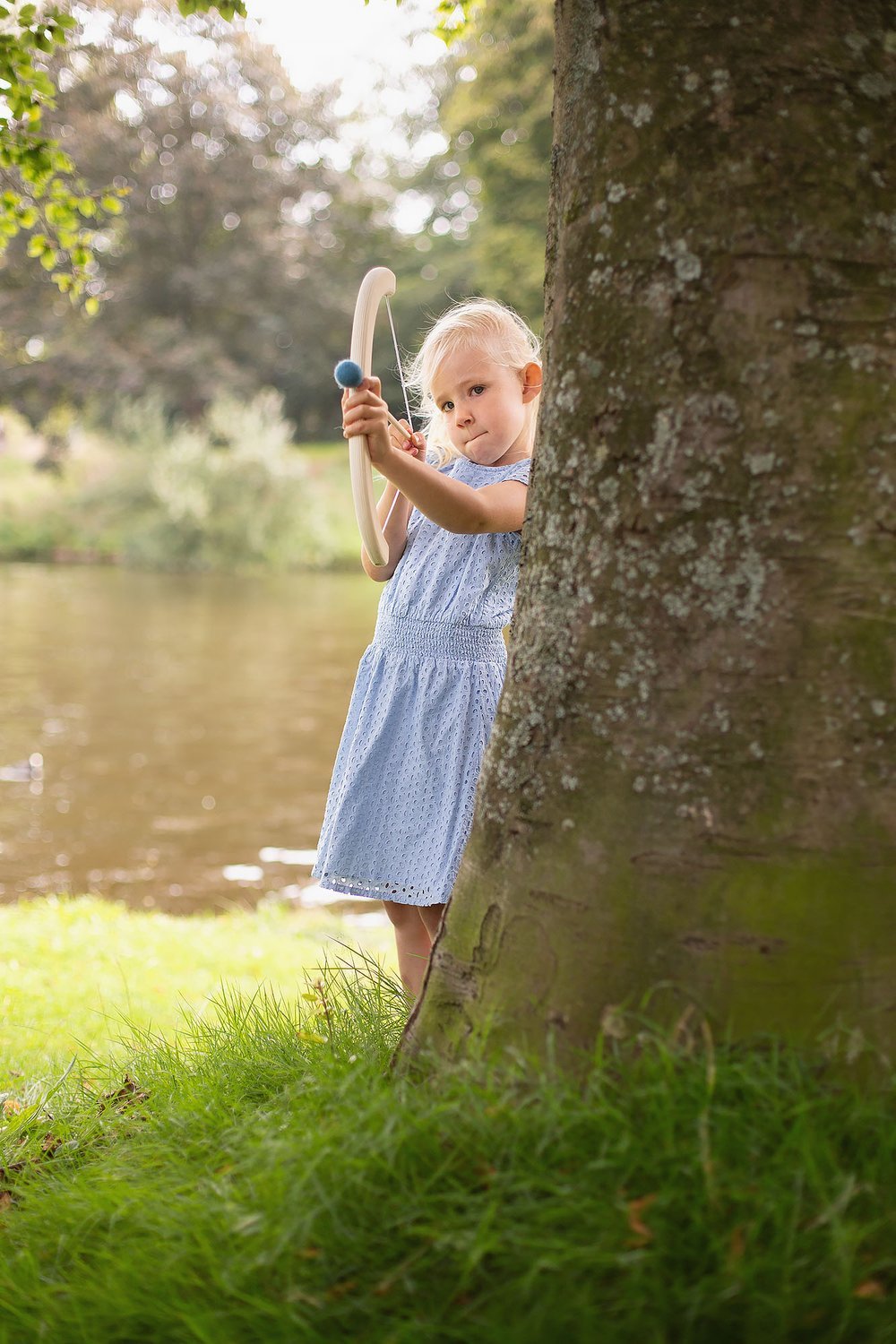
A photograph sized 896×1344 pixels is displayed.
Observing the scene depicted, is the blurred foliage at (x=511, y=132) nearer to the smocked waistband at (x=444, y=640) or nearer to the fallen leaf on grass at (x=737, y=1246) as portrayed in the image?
the smocked waistband at (x=444, y=640)

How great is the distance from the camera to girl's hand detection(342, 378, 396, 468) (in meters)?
2.27

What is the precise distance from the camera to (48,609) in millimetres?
18547

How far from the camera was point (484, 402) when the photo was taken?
2.85 meters

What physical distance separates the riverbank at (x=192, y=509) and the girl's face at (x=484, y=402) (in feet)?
74.6

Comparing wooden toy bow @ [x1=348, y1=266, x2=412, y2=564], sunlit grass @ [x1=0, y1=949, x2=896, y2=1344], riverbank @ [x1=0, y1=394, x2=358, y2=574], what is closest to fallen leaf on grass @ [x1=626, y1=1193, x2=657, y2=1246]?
sunlit grass @ [x1=0, y1=949, x2=896, y2=1344]

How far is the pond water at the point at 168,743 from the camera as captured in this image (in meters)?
7.27

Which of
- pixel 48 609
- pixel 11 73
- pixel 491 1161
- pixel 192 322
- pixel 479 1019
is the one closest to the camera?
pixel 491 1161

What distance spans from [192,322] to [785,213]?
3815 cm

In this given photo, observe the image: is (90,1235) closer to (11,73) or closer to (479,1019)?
(479,1019)

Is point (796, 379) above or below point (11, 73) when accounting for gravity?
below

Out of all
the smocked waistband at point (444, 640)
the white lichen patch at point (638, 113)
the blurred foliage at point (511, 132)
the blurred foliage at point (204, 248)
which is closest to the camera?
the white lichen patch at point (638, 113)

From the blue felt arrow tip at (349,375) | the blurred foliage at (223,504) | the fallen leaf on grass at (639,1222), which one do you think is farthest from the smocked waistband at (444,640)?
the blurred foliage at (223,504)

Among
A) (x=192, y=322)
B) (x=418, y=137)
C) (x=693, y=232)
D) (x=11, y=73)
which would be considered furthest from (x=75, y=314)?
(x=693, y=232)

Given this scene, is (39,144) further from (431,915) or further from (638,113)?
(431,915)
